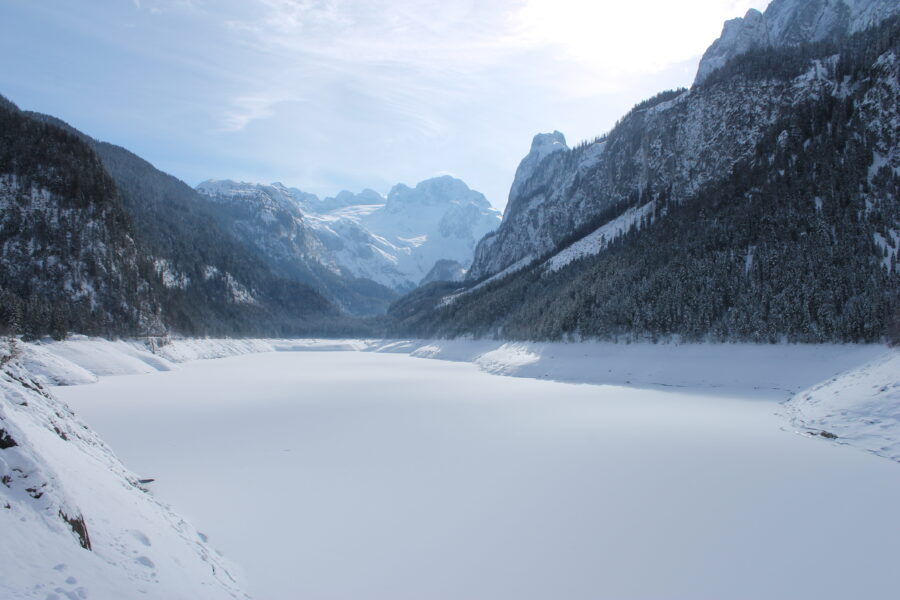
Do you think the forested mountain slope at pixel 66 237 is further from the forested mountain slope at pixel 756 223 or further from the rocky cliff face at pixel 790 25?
the rocky cliff face at pixel 790 25

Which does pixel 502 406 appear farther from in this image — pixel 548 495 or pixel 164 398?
pixel 164 398

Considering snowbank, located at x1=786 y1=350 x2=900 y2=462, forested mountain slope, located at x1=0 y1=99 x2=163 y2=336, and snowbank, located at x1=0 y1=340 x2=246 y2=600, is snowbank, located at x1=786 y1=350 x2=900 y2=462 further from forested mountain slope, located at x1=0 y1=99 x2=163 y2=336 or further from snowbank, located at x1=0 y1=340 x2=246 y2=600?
forested mountain slope, located at x1=0 y1=99 x2=163 y2=336

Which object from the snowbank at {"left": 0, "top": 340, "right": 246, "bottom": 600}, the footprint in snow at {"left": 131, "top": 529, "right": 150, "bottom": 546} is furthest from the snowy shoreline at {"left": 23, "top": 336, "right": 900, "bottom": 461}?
the footprint in snow at {"left": 131, "top": 529, "right": 150, "bottom": 546}

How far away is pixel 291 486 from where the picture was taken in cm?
1390

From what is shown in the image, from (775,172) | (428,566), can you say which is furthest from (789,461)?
(775,172)

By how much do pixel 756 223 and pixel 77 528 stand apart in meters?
73.2

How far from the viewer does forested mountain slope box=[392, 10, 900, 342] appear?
147ft

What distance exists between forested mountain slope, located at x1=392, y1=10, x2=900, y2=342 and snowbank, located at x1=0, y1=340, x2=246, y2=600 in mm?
47258

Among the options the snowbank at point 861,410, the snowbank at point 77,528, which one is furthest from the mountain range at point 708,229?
the snowbank at point 77,528

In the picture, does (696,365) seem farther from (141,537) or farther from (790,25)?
(790,25)

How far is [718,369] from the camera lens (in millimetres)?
43594

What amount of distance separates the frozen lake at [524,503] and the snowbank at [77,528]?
4.29ft

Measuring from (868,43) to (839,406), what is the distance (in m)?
90.4

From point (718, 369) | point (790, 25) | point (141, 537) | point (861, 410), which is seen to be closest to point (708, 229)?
point (718, 369)
